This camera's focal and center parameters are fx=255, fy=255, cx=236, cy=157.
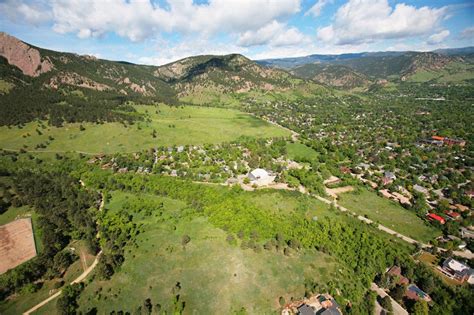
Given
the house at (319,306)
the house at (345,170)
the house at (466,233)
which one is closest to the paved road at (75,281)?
the house at (319,306)

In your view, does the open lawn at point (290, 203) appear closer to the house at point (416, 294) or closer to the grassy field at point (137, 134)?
the house at point (416, 294)

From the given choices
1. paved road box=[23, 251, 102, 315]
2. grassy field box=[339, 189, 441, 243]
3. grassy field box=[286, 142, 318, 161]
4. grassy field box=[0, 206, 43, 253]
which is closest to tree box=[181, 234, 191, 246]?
paved road box=[23, 251, 102, 315]

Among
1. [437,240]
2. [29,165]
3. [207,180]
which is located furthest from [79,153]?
[437,240]

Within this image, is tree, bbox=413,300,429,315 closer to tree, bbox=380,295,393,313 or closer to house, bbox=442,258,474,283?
tree, bbox=380,295,393,313

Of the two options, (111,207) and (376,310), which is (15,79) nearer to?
(111,207)

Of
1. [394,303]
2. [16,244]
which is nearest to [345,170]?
[394,303]

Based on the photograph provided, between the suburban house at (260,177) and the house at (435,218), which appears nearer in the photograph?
the house at (435,218)
